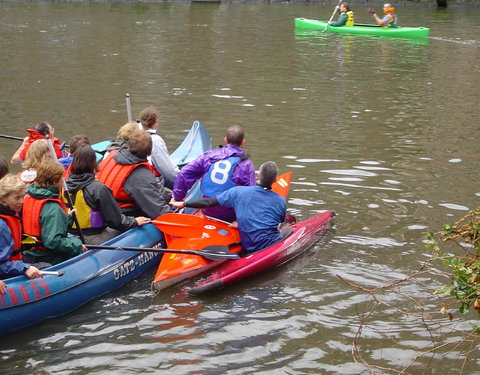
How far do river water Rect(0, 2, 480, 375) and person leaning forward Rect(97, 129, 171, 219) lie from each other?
0.73 m

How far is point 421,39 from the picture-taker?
2431cm

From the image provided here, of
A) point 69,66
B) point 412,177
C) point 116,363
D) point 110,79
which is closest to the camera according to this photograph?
point 116,363

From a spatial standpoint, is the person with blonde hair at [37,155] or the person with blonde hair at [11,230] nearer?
the person with blonde hair at [11,230]

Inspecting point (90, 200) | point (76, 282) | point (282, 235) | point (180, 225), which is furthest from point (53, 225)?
point (282, 235)

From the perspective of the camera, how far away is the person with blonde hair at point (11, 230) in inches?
231

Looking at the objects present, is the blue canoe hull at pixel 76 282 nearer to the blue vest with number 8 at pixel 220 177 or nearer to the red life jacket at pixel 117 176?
the red life jacket at pixel 117 176

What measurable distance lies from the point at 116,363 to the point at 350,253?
308 cm

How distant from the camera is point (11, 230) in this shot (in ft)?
19.7

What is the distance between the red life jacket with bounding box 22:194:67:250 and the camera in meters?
6.20

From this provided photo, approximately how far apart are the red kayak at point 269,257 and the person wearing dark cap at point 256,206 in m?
0.16

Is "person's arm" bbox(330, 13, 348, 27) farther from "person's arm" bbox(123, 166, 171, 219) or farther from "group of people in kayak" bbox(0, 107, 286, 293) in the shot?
Answer: "person's arm" bbox(123, 166, 171, 219)

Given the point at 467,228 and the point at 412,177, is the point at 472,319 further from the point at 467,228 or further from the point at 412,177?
the point at 412,177

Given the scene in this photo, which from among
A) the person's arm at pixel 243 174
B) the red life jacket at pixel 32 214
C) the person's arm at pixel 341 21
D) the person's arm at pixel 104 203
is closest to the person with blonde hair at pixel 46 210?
the red life jacket at pixel 32 214

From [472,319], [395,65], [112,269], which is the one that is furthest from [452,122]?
[112,269]
